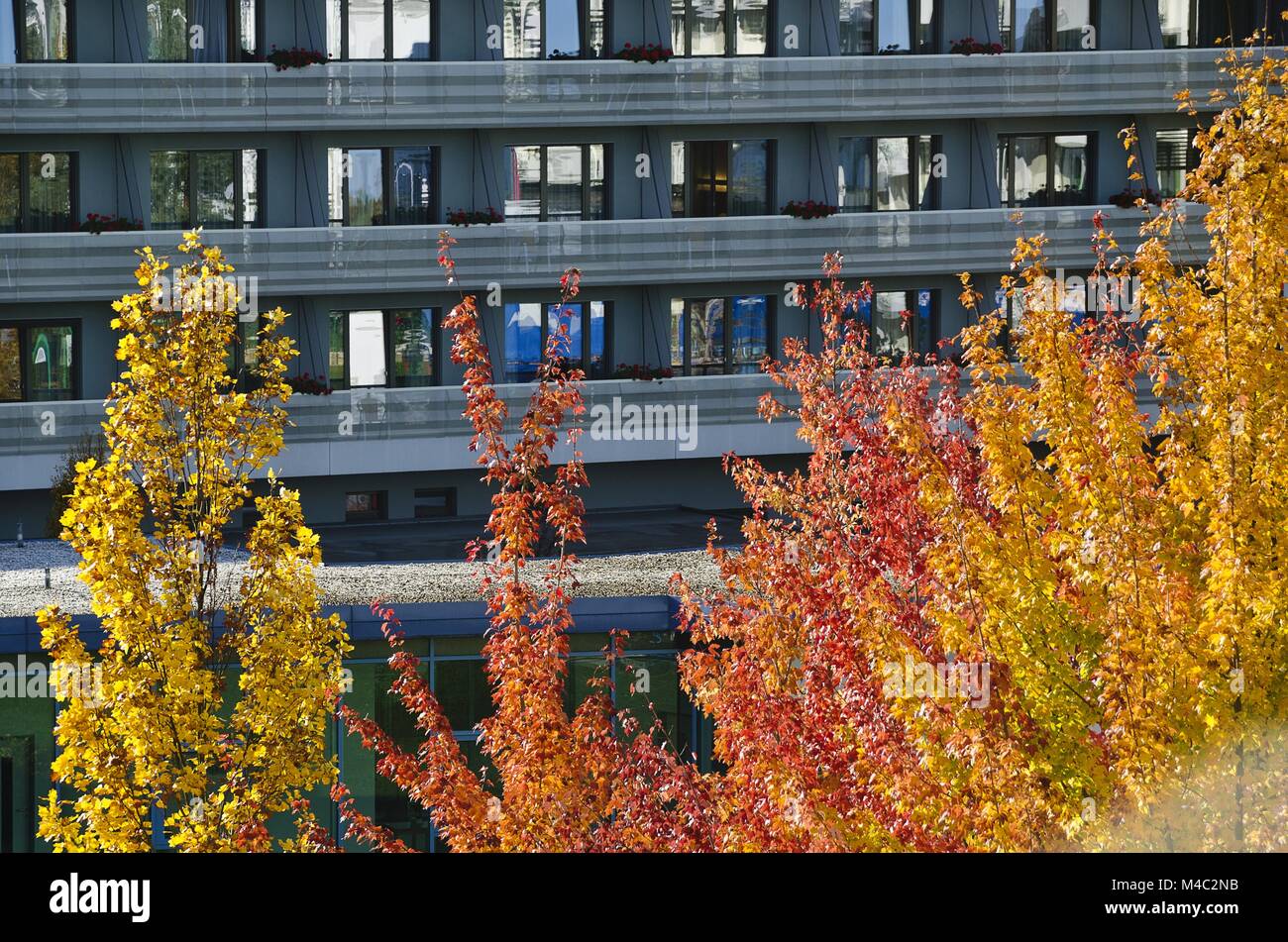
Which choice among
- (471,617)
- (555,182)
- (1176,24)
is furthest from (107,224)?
(1176,24)

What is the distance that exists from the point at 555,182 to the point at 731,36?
17.7ft

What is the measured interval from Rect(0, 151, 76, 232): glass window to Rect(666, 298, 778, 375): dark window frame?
13484 millimetres

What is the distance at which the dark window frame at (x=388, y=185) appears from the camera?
4150 centimetres

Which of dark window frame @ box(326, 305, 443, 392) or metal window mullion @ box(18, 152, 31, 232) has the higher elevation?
metal window mullion @ box(18, 152, 31, 232)

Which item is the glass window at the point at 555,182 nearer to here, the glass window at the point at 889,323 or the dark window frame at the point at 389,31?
the dark window frame at the point at 389,31

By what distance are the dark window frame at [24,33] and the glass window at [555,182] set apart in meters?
9.44

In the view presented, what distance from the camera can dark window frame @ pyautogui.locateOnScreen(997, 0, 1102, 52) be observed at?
45.7 metres

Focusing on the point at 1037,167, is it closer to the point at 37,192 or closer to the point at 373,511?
the point at 373,511

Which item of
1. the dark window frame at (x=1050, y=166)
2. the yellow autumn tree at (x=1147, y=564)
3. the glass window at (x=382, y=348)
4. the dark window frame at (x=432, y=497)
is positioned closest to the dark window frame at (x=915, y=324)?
the dark window frame at (x=1050, y=166)

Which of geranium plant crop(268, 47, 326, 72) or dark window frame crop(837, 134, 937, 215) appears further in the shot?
dark window frame crop(837, 134, 937, 215)

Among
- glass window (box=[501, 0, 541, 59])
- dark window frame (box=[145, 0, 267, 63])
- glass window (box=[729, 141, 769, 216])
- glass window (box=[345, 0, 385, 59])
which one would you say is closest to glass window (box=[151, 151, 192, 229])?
dark window frame (box=[145, 0, 267, 63])

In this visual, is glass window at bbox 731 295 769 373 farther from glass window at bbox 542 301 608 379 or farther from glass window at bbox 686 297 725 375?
glass window at bbox 542 301 608 379

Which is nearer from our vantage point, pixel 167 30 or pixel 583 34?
pixel 167 30

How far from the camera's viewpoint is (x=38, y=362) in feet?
130
